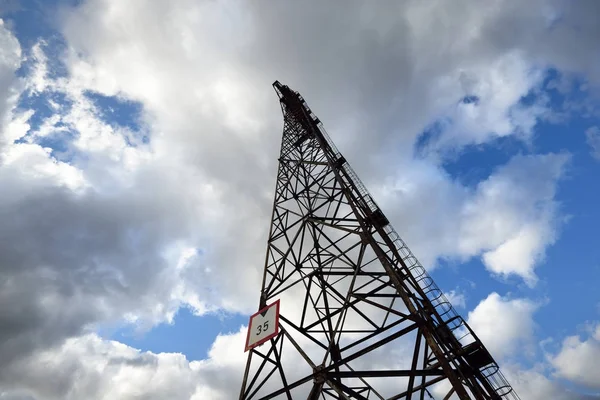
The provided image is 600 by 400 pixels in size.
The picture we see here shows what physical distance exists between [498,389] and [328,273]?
5722mm

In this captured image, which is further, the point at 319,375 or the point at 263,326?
the point at 263,326

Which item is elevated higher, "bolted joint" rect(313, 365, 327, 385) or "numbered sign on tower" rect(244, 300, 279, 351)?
"numbered sign on tower" rect(244, 300, 279, 351)

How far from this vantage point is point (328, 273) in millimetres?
12062

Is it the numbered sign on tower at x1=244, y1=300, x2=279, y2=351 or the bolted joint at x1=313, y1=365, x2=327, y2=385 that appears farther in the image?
the numbered sign on tower at x1=244, y1=300, x2=279, y2=351

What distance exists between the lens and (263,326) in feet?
35.6

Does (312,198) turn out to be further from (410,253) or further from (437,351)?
(437,351)

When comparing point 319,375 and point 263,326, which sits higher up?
point 263,326

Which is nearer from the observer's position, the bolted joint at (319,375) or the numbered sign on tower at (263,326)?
the bolted joint at (319,375)

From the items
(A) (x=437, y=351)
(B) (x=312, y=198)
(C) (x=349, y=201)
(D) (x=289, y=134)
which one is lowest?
(A) (x=437, y=351)

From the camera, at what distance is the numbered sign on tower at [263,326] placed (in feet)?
34.2

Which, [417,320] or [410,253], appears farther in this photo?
[410,253]

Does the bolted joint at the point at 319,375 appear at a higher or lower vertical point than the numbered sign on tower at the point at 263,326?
lower

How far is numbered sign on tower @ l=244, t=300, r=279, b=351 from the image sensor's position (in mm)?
10430

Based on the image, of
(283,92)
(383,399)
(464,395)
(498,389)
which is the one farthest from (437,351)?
(283,92)
